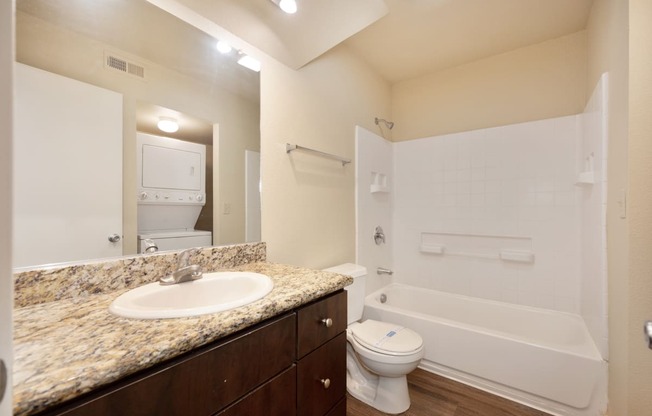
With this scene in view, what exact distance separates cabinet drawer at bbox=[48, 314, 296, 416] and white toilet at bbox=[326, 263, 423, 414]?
86cm

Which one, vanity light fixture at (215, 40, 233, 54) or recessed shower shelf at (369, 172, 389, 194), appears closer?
vanity light fixture at (215, 40, 233, 54)

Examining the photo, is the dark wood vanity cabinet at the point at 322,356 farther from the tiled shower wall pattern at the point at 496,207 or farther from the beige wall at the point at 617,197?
the tiled shower wall pattern at the point at 496,207

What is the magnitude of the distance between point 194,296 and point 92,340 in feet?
1.40

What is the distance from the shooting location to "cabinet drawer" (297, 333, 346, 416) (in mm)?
877

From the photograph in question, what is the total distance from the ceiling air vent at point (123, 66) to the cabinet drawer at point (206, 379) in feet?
3.42

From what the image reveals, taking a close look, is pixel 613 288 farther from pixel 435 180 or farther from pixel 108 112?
pixel 108 112

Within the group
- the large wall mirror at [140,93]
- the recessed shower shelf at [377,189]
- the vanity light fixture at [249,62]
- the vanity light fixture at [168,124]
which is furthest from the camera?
the recessed shower shelf at [377,189]

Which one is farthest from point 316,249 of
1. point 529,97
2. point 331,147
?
point 529,97

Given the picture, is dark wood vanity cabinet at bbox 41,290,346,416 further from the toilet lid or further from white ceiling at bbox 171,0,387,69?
white ceiling at bbox 171,0,387,69

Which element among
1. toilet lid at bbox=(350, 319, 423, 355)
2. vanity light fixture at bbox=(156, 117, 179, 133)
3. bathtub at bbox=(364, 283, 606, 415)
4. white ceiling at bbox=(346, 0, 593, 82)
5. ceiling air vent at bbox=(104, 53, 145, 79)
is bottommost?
bathtub at bbox=(364, 283, 606, 415)

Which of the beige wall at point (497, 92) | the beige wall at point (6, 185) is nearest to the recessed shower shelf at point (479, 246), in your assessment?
the beige wall at point (497, 92)

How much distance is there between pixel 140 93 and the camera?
1.04 metres

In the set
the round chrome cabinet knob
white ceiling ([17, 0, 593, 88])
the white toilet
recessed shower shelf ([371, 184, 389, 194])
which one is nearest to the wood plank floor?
the white toilet

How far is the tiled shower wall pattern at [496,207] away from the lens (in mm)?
2002
